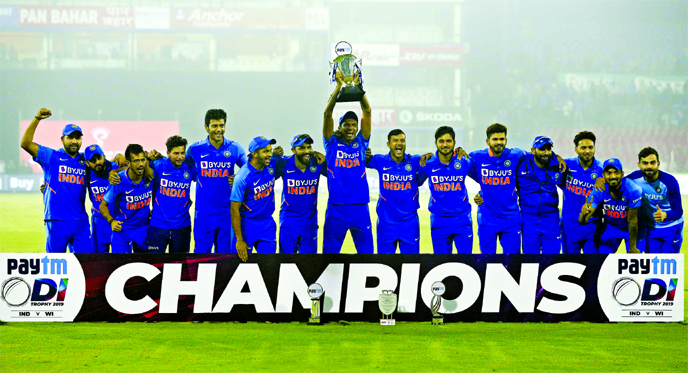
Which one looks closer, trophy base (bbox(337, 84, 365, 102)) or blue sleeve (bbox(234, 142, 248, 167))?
trophy base (bbox(337, 84, 365, 102))

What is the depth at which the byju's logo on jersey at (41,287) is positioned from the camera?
7.70 m

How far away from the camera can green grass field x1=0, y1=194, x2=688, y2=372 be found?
20.1ft

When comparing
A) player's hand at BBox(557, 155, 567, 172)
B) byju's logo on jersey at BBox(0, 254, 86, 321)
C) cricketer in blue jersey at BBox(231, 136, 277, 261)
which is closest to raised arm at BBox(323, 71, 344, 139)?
cricketer in blue jersey at BBox(231, 136, 277, 261)

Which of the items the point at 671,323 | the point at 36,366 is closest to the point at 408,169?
the point at 671,323

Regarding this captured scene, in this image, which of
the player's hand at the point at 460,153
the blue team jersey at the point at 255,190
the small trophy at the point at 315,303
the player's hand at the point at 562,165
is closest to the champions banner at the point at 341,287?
the small trophy at the point at 315,303

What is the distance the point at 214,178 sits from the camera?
9.23 meters

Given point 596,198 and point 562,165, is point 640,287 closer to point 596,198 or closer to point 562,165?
point 596,198

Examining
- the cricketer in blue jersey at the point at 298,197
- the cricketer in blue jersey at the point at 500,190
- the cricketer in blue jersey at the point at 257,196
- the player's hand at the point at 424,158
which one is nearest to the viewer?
the cricketer in blue jersey at the point at 257,196

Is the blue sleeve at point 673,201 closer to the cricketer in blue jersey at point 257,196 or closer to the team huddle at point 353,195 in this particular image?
the team huddle at point 353,195

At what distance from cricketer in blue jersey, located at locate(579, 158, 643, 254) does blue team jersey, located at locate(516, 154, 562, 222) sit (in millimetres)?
430

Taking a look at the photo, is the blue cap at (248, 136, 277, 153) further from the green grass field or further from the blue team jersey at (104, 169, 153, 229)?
the green grass field

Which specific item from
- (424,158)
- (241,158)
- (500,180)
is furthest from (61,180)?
(500,180)

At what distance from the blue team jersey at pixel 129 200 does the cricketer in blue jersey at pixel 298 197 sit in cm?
178

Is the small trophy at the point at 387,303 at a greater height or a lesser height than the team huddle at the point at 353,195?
lesser
